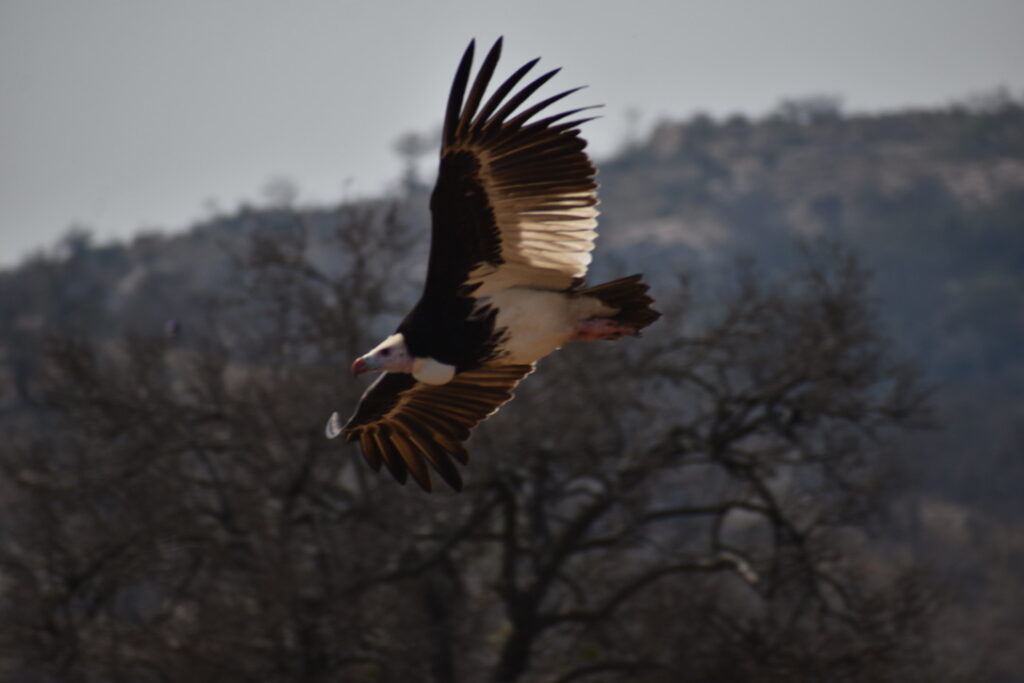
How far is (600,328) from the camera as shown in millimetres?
8680

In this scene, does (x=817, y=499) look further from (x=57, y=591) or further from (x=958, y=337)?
(x=958, y=337)

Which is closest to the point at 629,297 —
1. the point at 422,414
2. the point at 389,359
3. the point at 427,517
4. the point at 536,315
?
the point at 536,315

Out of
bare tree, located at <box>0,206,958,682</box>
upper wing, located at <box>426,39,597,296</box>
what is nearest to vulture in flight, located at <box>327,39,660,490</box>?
upper wing, located at <box>426,39,597,296</box>

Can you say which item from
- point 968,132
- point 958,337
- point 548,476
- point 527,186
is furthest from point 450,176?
point 968,132

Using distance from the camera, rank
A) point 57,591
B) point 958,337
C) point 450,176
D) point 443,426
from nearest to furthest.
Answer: point 450,176 < point 443,426 < point 57,591 < point 958,337

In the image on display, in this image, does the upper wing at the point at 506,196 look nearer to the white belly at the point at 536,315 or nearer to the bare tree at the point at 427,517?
the white belly at the point at 536,315

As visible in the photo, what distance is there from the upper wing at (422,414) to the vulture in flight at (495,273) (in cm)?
1

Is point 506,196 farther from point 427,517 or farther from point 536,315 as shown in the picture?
point 427,517

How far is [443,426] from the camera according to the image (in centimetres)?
916

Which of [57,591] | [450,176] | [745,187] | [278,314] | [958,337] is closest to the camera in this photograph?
[450,176]

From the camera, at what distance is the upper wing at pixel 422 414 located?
908cm

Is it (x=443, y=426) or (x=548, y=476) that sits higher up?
(x=443, y=426)

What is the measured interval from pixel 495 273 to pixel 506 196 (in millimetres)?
503

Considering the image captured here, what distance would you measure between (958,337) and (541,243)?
259ft
